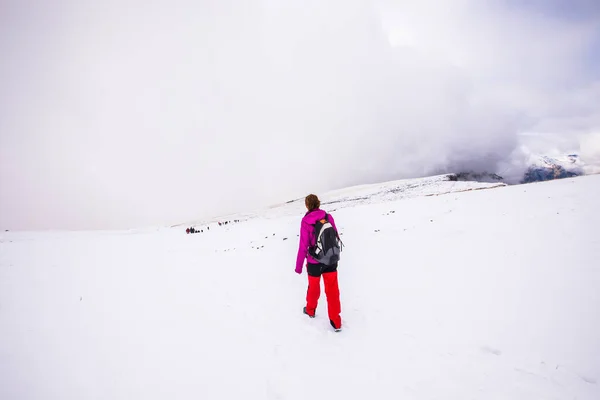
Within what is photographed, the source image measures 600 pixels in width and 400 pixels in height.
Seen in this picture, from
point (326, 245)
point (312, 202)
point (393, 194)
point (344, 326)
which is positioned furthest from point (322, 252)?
point (393, 194)

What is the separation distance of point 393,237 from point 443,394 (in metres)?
9.72

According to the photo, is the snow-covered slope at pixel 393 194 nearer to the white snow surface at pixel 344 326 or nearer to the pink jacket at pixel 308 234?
the white snow surface at pixel 344 326

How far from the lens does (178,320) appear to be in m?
6.55

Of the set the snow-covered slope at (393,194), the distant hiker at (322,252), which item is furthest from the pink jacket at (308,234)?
the snow-covered slope at (393,194)

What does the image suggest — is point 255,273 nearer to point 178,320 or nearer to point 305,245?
point 178,320

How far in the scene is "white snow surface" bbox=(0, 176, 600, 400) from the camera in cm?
421

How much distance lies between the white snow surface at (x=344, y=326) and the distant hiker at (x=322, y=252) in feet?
2.27

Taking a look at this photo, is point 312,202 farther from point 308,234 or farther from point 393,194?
point 393,194

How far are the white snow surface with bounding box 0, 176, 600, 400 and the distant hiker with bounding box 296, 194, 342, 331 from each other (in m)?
0.69

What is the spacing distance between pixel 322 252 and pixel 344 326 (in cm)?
197

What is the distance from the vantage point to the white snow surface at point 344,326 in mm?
4211

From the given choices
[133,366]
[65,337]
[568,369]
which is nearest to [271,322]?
[133,366]

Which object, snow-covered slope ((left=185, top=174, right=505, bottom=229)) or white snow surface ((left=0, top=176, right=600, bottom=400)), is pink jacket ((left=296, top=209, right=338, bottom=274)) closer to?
white snow surface ((left=0, top=176, right=600, bottom=400))

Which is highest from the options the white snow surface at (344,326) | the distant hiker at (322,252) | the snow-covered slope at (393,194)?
the distant hiker at (322,252)
